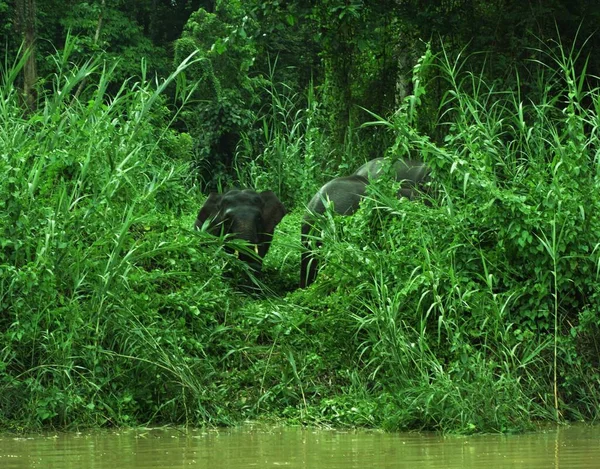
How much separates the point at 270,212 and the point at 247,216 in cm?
44

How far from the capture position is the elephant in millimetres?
8984

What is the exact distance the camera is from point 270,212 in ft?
31.1

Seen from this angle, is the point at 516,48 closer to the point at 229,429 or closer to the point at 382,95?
the point at 382,95

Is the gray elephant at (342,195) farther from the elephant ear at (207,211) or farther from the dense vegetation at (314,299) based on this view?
the elephant ear at (207,211)

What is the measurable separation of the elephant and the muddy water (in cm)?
304

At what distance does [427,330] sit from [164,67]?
2432 centimetres

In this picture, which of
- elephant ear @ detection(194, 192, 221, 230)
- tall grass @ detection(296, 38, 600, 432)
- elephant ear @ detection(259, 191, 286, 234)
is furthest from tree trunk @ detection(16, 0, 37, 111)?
tall grass @ detection(296, 38, 600, 432)

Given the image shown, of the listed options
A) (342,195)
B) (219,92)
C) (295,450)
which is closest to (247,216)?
(342,195)

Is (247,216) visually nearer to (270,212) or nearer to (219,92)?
(270,212)

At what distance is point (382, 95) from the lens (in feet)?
45.6

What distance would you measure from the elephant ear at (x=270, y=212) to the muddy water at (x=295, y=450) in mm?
3499

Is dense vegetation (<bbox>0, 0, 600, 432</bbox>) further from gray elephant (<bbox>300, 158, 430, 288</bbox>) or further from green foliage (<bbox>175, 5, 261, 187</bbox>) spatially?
green foliage (<bbox>175, 5, 261, 187</bbox>)

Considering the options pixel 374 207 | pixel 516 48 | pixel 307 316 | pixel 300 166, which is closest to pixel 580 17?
pixel 516 48

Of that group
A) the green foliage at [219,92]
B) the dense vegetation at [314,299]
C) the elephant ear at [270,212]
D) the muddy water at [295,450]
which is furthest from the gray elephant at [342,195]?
the muddy water at [295,450]
